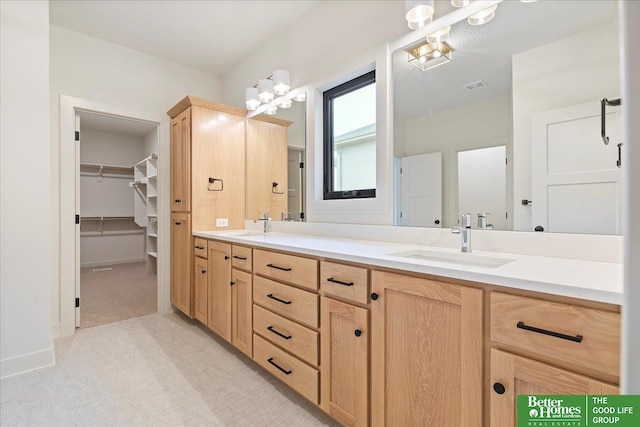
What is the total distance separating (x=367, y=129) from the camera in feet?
6.68

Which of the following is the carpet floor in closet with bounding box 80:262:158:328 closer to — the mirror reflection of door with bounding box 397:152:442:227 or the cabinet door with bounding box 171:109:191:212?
the cabinet door with bounding box 171:109:191:212

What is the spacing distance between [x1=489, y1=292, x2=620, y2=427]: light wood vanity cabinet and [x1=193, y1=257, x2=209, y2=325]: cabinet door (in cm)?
214

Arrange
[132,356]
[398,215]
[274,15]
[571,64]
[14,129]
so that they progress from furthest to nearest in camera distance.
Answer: [274,15] < [132,356] < [14,129] < [398,215] < [571,64]

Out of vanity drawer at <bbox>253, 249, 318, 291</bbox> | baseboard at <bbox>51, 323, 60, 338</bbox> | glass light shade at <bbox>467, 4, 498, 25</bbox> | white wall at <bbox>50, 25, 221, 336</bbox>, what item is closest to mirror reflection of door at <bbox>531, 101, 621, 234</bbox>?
glass light shade at <bbox>467, 4, 498, 25</bbox>

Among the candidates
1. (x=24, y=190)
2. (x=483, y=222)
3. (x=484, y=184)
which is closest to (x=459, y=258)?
(x=483, y=222)

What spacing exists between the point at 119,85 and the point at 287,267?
8.81ft

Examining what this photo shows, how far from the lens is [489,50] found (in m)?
1.45

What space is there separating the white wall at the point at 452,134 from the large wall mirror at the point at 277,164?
37.4 inches

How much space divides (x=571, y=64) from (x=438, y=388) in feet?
4.49

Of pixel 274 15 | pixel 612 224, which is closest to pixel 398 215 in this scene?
pixel 612 224

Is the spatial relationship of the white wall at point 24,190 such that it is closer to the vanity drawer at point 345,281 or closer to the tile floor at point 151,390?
the tile floor at point 151,390

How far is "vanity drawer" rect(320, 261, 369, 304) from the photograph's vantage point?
1235mm

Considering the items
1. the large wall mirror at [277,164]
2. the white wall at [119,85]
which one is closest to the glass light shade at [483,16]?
the large wall mirror at [277,164]

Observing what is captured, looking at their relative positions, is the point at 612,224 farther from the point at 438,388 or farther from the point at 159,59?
the point at 159,59
